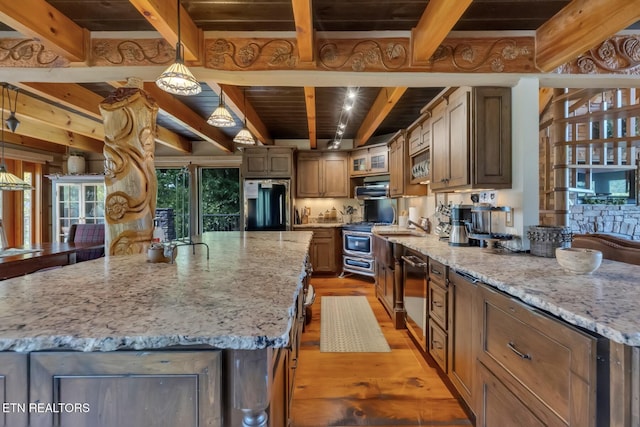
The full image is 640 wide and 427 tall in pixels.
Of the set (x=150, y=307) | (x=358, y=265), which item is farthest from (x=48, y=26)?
(x=358, y=265)

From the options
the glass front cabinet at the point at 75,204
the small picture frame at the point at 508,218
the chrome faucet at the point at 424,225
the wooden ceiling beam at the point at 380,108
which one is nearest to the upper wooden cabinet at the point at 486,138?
the small picture frame at the point at 508,218

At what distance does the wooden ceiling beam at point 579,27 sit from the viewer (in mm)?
1554

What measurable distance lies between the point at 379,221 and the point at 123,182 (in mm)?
4041

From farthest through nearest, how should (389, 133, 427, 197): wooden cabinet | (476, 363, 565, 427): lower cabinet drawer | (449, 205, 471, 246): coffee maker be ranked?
(389, 133, 427, 197): wooden cabinet → (449, 205, 471, 246): coffee maker → (476, 363, 565, 427): lower cabinet drawer

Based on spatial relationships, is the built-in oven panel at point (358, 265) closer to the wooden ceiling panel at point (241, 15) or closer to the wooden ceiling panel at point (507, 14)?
the wooden ceiling panel at point (507, 14)

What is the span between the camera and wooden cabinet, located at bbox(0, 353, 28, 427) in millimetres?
724

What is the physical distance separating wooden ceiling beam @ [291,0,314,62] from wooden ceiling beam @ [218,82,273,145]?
96 cm

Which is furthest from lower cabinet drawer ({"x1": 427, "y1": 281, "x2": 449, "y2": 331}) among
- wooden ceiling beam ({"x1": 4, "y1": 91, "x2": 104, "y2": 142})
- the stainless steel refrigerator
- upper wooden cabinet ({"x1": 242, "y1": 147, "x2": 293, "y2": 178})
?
wooden ceiling beam ({"x1": 4, "y1": 91, "x2": 104, "y2": 142})

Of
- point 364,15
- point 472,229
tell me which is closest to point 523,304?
point 472,229

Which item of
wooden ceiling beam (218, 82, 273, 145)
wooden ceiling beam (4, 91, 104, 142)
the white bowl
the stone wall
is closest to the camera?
the white bowl

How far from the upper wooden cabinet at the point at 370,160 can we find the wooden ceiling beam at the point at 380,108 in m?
0.24

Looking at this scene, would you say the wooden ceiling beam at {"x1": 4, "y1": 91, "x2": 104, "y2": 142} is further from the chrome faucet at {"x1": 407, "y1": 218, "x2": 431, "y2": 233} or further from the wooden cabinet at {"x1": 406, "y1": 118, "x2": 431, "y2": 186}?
the chrome faucet at {"x1": 407, "y1": 218, "x2": 431, "y2": 233}

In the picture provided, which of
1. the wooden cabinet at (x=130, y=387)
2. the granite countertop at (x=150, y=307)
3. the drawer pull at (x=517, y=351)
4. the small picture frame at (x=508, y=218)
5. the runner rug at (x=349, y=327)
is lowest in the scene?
the runner rug at (x=349, y=327)

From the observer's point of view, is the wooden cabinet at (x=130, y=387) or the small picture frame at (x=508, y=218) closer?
the wooden cabinet at (x=130, y=387)
